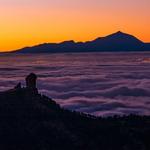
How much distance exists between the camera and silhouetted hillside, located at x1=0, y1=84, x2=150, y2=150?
49312 mm

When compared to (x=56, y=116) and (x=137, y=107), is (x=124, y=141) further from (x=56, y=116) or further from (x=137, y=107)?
(x=137, y=107)

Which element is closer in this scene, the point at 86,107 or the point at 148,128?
the point at 148,128

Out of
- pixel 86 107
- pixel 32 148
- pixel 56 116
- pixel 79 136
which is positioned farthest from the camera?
pixel 86 107

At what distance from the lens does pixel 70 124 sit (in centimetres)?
5381

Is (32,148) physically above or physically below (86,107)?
above

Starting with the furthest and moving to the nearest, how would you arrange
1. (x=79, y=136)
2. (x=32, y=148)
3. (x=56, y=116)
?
(x=56, y=116), (x=79, y=136), (x=32, y=148)

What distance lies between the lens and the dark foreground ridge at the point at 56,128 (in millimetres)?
49312

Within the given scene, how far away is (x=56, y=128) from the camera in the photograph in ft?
172

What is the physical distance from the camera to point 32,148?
47969 mm

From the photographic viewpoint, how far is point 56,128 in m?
52.5

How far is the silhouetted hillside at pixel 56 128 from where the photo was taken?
49312 mm

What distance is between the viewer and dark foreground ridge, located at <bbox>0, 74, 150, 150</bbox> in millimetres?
49312

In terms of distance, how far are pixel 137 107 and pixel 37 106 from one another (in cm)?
7988

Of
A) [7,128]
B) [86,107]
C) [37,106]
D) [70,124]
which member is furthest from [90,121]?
[86,107]
